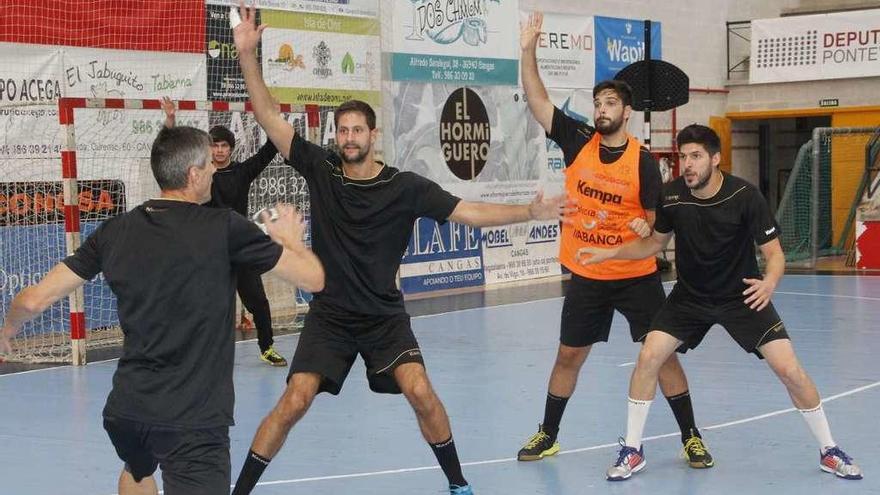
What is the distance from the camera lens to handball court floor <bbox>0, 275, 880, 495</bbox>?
742 centimetres

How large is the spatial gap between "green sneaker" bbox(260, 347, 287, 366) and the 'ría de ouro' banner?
15.5 meters

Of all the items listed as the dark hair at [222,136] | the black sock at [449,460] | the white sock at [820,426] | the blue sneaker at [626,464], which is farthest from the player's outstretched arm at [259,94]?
the dark hair at [222,136]

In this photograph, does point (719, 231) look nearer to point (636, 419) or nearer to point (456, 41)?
point (636, 419)

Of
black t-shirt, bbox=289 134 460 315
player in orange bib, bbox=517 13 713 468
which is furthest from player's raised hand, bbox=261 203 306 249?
player in orange bib, bbox=517 13 713 468

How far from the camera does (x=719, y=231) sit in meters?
7.37

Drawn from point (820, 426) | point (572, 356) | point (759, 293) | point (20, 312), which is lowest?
point (820, 426)

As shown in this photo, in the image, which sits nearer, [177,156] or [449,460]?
[177,156]

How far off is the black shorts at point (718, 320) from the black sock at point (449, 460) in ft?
5.08

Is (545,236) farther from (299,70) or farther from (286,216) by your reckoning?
(286,216)

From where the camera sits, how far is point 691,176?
7340 mm

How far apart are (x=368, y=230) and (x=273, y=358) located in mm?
5511

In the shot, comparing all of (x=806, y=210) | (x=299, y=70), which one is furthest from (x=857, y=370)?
(x=806, y=210)

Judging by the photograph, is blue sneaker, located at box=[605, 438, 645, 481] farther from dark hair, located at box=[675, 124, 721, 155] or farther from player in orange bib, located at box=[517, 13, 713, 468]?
dark hair, located at box=[675, 124, 721, 155]

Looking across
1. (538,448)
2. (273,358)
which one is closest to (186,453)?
(538,448)
